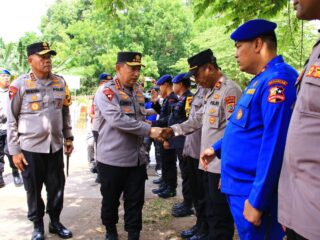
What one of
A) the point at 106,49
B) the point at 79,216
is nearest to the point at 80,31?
the point at 106,49

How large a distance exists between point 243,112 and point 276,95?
283mm

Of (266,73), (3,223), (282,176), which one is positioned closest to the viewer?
(282,176)

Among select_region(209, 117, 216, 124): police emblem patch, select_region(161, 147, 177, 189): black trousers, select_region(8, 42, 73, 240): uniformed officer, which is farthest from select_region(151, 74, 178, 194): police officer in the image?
select_region(209, 117, 216, 124): police emblem patch

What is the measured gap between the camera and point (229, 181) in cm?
228

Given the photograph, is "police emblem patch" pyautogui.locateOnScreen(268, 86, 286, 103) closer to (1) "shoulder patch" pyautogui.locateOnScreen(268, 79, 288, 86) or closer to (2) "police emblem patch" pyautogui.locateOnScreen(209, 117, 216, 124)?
(1) "shoulder patch" pyautogui.locateOnScreen(268, 79, 288, 86)

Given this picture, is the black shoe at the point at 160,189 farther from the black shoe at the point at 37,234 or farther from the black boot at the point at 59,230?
the black shoe at the point at 37,234

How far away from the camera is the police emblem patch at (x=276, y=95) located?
1.90 meters

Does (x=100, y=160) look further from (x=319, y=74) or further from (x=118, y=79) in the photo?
(x=319, y=74)

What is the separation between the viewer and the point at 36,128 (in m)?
3.92

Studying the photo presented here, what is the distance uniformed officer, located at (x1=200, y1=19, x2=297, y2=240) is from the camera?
185cm

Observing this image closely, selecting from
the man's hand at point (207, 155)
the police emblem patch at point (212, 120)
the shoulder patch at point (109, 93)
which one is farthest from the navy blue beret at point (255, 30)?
the shoulder patch at point (109, 93)

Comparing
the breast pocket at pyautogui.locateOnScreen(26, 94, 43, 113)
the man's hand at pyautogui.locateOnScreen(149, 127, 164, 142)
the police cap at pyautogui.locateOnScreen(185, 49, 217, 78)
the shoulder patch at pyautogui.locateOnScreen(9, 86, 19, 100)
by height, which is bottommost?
the man's hand at pyautogui.locateOnScreen(149, 127, 164, 142)

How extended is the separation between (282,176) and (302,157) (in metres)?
0.24

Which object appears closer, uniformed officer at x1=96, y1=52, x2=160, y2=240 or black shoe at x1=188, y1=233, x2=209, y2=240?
uniformed officer at x1=96, y1=52, x2=160, y2=240
